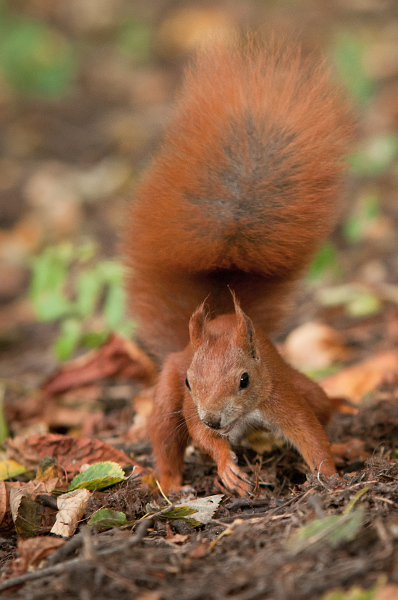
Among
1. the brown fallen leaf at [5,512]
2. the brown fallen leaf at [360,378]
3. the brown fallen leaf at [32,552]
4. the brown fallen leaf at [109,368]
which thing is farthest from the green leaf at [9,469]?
the brown fallen leaf at [360,378]

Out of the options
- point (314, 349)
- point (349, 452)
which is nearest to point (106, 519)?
point (349, 452)

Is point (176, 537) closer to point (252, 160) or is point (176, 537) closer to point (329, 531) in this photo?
point (329, 531)

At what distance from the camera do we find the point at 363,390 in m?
2.92

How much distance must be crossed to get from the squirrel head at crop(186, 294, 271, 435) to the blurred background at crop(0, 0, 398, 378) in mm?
1087

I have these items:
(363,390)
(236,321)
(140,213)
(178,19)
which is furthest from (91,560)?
(178,19)

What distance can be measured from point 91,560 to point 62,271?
76.4 inches

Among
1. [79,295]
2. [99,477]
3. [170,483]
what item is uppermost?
[79,295]

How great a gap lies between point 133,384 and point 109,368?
0.53 ft

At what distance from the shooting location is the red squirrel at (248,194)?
6.93 ft

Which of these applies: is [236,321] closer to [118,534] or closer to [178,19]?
[118,534]

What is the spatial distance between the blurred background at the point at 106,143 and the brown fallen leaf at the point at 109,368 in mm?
108

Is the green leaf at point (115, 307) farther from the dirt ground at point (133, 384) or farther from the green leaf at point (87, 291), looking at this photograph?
the dirt ground at point (133, 384)

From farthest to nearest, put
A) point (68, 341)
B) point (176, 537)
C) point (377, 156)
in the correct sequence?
point (377, 156), point (68, 341), point (176, 537)

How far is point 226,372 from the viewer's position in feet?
6.64
